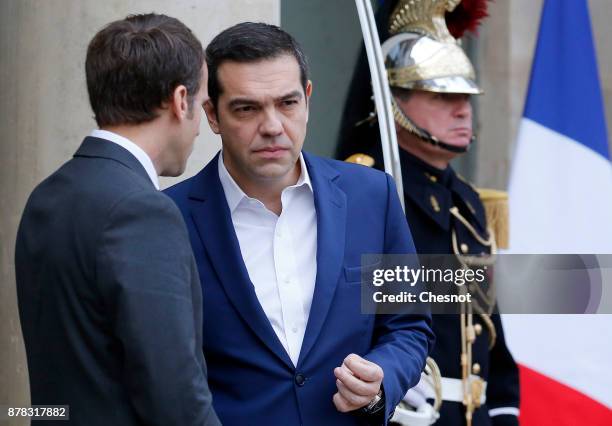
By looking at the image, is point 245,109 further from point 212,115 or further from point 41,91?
point 41,91

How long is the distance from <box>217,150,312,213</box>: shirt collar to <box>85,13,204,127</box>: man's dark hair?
58 centimetres

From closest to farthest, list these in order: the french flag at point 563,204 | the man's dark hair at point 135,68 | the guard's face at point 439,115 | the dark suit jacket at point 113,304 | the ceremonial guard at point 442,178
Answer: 1. the dark suit jacket at point 113,304
2. the man's dark hair at point 135,68
3. the ceremonial guard at point 442,178
4. the guard's face at point 439,115
5. the french flag at point 563,204

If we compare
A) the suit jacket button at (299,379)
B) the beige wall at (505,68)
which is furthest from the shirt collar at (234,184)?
the beige wall at (505,68)

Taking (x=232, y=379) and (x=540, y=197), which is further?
(x=540, y=197)

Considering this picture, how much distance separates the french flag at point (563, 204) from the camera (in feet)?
15.3

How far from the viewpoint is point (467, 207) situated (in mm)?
4262

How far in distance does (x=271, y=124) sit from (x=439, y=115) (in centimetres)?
162

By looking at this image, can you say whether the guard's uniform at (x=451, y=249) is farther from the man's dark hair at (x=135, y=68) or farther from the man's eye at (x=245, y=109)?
the man's dark hair at (x=135, y=68)

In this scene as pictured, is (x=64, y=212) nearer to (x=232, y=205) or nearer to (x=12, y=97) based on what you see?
(x=232, y=205)

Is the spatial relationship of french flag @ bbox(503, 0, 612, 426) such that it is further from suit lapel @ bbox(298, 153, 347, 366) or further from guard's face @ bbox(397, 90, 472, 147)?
suit lapel @ bbox(298, 153, 347, 366)

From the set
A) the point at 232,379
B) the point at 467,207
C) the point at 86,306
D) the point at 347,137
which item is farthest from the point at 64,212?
the point at 467,207

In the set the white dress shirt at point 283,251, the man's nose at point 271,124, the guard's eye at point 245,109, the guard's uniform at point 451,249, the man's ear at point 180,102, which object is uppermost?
the man's ear at point 180,102

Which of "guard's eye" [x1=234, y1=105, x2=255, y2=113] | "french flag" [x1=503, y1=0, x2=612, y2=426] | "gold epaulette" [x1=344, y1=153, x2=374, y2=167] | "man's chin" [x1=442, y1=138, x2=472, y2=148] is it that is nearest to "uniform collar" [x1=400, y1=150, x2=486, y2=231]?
"man's chin" [x1=442, y1=138, x2=472, y2=148]

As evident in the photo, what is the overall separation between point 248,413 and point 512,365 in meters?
1.89
